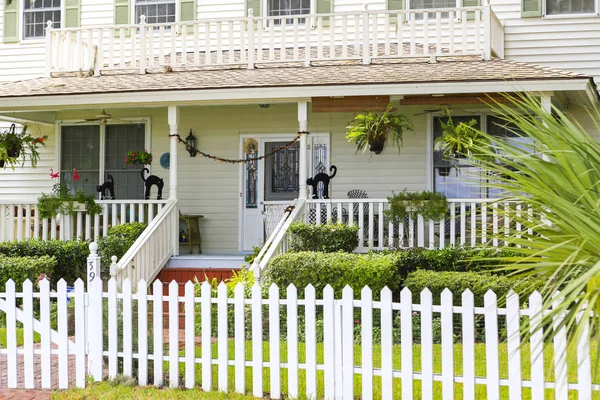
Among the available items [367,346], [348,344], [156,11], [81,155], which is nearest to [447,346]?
[367,346]

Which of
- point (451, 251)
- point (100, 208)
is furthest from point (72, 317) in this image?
point (451, 251)

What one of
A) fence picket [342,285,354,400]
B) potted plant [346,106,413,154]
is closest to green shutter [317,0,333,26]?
potted plant [346,106,413,154]

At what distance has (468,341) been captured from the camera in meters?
5.80

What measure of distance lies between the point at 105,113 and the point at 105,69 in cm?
132

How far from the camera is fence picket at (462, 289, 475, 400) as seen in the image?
18.9 feet

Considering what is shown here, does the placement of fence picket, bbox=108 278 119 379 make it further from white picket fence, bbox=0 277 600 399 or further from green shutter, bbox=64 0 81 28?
green shutter, bbox=64 0 81 28

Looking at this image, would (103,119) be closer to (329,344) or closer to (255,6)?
(255,6)

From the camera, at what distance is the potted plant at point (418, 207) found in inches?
468

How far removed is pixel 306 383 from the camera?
6.40 m

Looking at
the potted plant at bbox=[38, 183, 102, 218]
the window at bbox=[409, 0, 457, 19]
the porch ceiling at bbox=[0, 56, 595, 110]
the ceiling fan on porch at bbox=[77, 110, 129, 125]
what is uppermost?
the window at bbox=[409, 0, 457, 19]

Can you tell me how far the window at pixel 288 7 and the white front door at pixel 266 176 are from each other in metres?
2.61

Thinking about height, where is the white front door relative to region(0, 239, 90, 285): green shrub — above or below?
above

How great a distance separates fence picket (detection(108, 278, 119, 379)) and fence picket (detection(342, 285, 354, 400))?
2092 mm

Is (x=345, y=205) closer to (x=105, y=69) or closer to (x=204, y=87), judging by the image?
(x=204, y=87)
